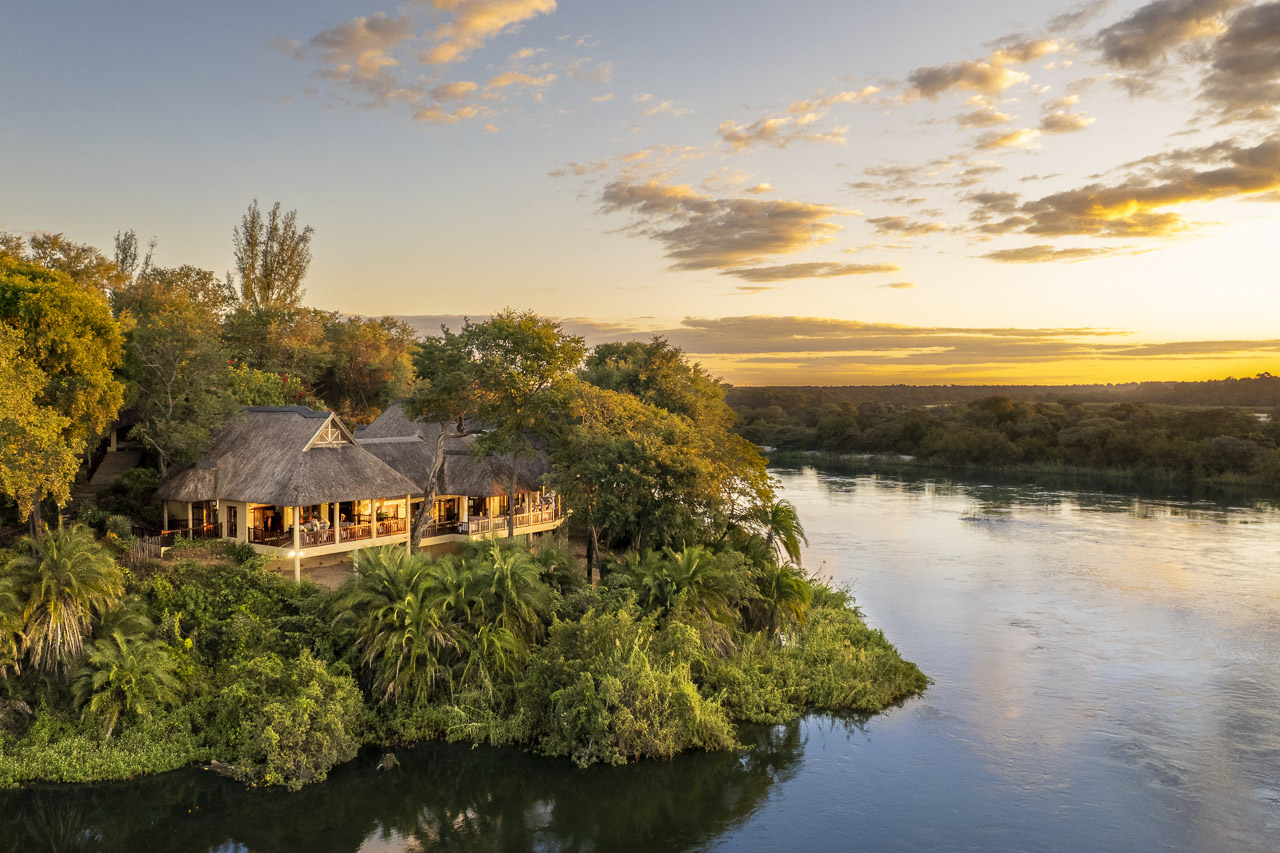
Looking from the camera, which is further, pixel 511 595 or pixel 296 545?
pixel 296 545

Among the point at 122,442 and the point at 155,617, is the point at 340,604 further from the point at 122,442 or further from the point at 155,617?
the point at 122,442

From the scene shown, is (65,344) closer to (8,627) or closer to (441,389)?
(8,627)

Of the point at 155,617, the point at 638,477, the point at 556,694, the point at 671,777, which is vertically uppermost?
the point at 638,477

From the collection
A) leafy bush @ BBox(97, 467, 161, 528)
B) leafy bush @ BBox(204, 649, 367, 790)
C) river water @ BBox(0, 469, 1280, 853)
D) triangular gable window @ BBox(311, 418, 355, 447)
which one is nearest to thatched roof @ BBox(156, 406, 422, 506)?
triangular gable window @ BBox(311, 418, 355, 447)

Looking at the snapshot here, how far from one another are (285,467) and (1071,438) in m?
86.0

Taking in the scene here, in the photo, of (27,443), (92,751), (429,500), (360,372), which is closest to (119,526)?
(27,443)

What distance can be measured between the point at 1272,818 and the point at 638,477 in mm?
17894

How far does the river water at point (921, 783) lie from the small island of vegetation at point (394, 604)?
3.07 ft

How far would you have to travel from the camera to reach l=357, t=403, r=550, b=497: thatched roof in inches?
1270

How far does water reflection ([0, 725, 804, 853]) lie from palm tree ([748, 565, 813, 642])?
26.6 feet

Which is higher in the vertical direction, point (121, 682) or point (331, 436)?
point (331, 436)

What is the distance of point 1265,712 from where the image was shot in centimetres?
2308

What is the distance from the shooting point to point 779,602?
28.2m

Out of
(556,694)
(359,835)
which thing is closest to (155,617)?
(359,835)
